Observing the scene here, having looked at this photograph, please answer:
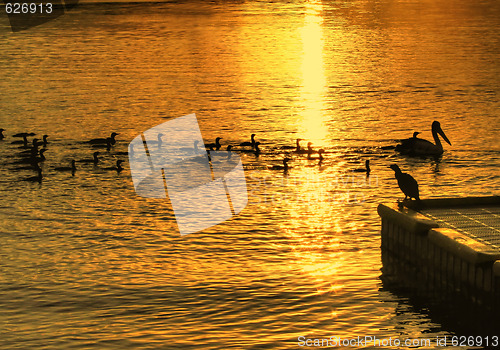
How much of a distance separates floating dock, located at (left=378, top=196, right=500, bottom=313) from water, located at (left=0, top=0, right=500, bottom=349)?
664 mm

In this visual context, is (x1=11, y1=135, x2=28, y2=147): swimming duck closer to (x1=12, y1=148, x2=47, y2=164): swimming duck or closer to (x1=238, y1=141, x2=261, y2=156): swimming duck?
(x1=12, y1=148, x2=47, y2=164): swimming duck

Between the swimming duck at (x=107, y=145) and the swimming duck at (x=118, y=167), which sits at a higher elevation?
the swimming duck at (x=107, y=145)

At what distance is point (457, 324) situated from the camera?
16672 millimetres

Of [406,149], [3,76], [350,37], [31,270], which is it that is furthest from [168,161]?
[350,37]

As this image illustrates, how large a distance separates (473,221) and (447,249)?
2100 millimetres

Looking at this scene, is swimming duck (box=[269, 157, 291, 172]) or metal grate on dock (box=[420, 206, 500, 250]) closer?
metal grate on dock (box=[420, 206, 500, 250])

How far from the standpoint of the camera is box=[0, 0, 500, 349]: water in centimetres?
1745

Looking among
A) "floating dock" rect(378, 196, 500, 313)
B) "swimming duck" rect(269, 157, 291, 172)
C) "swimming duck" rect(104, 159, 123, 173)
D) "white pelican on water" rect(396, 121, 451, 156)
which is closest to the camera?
"floating dock" rect(378, 196, 500, 313)

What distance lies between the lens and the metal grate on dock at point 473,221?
17.5 m

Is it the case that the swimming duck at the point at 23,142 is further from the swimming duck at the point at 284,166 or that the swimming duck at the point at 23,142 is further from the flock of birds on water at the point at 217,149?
the swimming duck at the point at 284,166

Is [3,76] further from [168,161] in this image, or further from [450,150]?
[450,150]

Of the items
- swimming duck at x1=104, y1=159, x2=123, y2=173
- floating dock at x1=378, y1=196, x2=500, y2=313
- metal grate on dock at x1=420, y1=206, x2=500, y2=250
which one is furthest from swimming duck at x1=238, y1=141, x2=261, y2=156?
metal grate on dock at x1=420, y1=206, x2=500, y2=250

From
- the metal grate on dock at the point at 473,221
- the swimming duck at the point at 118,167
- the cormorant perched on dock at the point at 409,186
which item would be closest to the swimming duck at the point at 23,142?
the swimming duck at the point at 118,167

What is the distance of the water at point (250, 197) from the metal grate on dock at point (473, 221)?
188 cm
